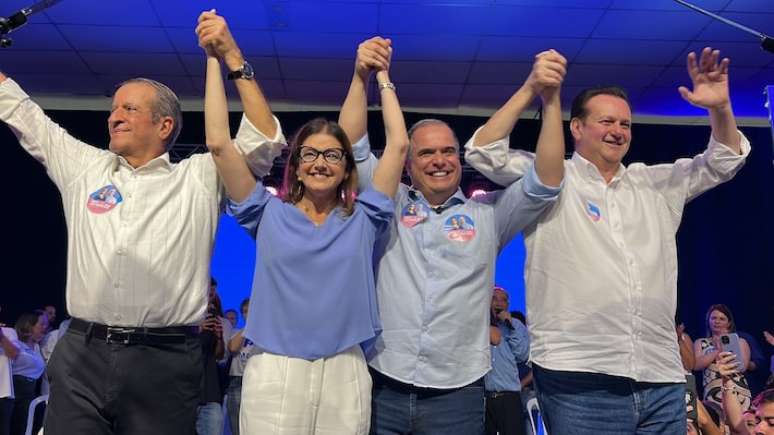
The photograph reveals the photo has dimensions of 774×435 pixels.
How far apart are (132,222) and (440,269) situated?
90cm

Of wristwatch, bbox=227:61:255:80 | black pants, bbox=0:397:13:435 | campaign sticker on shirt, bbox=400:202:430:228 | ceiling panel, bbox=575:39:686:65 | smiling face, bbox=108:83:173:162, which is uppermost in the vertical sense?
ceiling panel, bbox=575:39:686:65

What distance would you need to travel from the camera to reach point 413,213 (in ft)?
7.00

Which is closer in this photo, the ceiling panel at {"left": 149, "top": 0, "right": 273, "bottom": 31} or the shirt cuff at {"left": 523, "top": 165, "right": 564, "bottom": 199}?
the shirt cuff at {"left": 523, "top": 165, "right": 564, "bottom": 199}

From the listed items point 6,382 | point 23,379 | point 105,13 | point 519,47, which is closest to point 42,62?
point 105,13

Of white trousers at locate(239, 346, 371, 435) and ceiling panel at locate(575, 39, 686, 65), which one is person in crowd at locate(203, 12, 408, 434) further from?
ceiling panel at locate(575, 39, 686, 65)

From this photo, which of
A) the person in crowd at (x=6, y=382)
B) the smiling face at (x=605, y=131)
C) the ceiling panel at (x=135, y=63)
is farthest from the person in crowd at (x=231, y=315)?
the smiling face at (x=605, y=131)

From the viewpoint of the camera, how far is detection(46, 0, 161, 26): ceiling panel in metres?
5.50

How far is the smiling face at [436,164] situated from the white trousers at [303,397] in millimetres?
633

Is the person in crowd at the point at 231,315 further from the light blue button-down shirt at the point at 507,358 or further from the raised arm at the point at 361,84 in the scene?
the raised arm at the point at 361,84

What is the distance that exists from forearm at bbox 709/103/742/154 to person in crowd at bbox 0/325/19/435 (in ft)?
16.6

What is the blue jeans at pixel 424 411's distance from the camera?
191 centimetres

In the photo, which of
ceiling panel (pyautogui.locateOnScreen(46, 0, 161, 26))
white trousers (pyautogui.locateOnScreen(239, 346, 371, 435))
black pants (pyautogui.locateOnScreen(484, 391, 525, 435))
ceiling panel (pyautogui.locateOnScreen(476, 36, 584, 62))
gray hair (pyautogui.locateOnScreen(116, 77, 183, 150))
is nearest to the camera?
white trousers (pyautogui.locateOnScreen(239, 346, 371, 435))

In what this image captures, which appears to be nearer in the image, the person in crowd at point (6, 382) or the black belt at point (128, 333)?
the black belt at point (128, 333)

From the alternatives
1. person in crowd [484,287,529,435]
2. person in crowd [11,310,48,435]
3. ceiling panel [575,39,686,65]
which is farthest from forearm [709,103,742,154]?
person in crowd [11,310,48,435]
